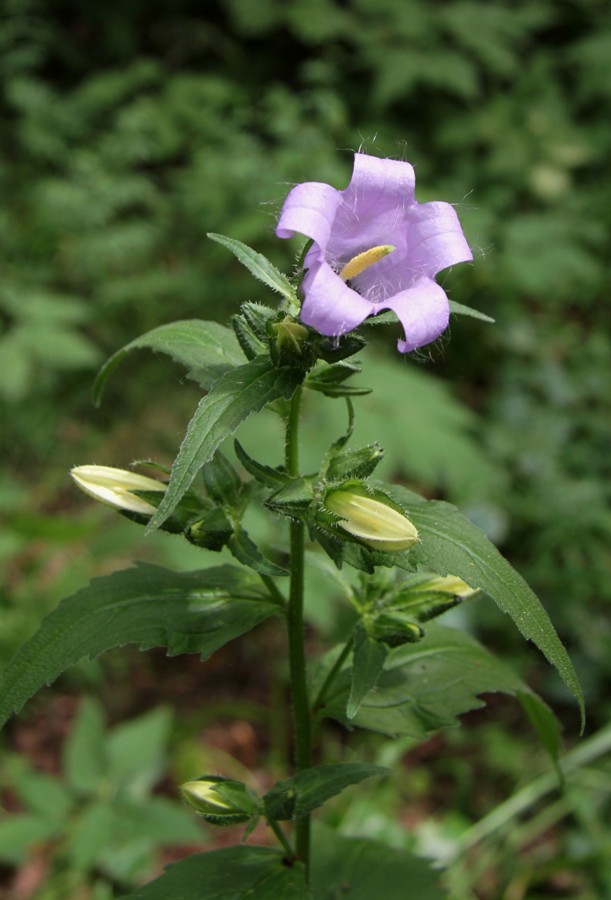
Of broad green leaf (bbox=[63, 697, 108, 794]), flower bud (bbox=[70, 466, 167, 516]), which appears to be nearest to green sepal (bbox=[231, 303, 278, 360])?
flower bud (bbox=[70, 466, 167, 516])

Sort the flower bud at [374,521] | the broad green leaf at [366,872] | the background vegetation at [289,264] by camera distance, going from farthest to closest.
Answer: the background vegetation at [289,264] → the broad green leaf at [366,872] → the flower bud at [374,521]

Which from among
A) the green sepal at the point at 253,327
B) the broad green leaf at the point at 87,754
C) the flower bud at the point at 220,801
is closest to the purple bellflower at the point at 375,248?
the green sepal at the point at 253,327

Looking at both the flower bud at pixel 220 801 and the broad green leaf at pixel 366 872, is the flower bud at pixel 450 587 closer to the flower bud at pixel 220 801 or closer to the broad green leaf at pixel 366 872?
the flower bud at pixel 220 801

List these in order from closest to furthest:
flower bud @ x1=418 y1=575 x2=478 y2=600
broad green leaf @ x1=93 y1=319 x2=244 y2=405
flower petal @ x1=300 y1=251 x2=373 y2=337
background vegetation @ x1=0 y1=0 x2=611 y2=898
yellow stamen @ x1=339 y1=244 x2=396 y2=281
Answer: flower petal @ x1=300 y1=251 x2=373 y2=337
yellow stamen @ x1=339 y1=244 x2=396 y2=281
broad green leaf @ x1=93 y1=319 x2=244 y2=405
flower bud @ x1=418 y1=575 x2=478 y2=600
background vegetation @ x1=0 y1=0 x2=611 y2=898

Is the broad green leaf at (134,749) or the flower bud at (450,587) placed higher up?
the flower bud at (450,587)

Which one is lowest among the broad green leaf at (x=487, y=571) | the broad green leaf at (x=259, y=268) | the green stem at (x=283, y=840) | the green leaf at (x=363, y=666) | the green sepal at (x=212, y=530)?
the green stem at (x=283, y=840)

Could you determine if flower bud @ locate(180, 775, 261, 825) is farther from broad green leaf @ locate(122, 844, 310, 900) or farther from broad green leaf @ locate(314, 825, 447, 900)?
broad green leaf @ locate(314, 825, 447, 900)

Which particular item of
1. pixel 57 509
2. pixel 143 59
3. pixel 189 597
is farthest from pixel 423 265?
pixel 143 59

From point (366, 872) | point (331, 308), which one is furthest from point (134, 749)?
point (331, 308)
